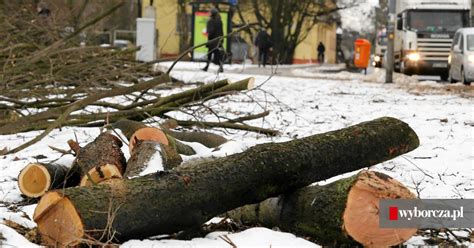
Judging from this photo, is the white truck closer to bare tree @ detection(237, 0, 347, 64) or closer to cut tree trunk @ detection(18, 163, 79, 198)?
bare tree @ detection(237, 0, 347, 64)

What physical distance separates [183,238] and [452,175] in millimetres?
2766

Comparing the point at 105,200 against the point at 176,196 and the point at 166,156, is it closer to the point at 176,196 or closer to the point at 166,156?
→ the point at 176,196

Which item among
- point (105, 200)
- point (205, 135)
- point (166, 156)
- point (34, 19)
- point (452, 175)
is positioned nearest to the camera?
point (105, 200)

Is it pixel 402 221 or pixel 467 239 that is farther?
pixel 467 239

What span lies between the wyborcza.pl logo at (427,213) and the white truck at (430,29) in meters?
19.8

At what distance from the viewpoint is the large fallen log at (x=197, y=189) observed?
148 inches

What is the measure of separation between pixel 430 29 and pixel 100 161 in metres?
20.2

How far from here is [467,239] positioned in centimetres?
423

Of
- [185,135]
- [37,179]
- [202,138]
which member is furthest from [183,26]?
[37,179]

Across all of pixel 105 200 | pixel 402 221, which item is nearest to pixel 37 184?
pixel 105 200

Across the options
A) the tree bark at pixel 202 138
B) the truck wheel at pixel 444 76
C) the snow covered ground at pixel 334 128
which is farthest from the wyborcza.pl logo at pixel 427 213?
the truck wheel at pixel 444 76

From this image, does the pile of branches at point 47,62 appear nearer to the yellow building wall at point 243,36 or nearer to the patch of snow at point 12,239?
the patch of snow at point 12,239

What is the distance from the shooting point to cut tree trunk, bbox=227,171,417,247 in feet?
12.9

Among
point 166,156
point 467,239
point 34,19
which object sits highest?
point 34,19
